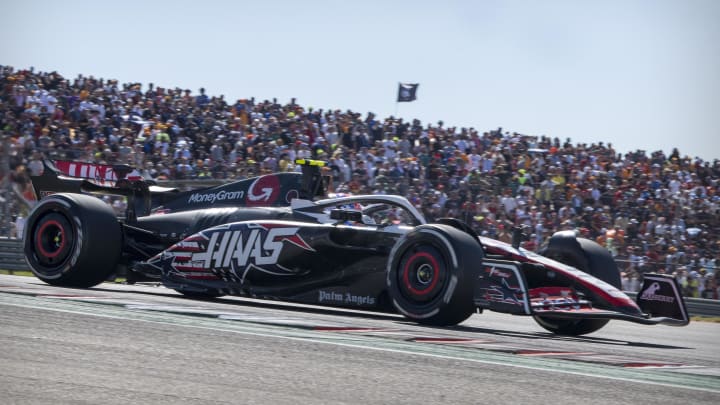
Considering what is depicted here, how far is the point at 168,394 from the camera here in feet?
14.7

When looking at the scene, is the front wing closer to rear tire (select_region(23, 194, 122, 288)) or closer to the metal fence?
rear tire (select_region(23, 194, 122, 288))

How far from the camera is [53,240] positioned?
10883mm

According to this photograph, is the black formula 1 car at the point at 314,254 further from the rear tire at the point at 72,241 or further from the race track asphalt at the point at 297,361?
the race track asphalt at the point at 297,361

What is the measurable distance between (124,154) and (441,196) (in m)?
5.84

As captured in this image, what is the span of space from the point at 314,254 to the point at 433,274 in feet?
4.77

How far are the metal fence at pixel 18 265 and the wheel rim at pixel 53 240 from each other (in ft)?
17.7

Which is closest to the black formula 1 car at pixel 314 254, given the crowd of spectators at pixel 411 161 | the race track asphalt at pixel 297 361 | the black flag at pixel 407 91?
the race track asphalt at pixel 297 361

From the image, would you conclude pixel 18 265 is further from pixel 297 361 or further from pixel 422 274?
pixel 297 361

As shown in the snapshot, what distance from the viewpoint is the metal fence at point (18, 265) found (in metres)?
16.0

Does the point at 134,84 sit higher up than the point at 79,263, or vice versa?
the point at 134,84

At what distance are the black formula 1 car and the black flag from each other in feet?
56.1

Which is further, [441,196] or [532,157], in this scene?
[532,157]

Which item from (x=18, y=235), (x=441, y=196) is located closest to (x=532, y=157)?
(x=441, y=196)

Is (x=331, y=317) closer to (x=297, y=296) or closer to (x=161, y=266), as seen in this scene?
(x=297, y=296)
